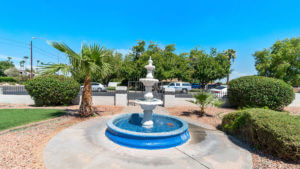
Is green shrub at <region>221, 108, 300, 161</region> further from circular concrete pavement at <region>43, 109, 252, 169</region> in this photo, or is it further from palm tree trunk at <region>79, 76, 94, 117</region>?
palm tree trunk at <region>79, 76, 94, 117</region>

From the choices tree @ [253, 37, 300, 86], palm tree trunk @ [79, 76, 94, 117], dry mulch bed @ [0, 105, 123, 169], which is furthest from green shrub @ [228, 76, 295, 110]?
tree @ [253, 37, 300, 86]

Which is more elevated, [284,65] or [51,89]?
[284,65]

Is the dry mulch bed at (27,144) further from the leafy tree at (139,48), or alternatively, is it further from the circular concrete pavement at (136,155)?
the leafy tree at (139,48)

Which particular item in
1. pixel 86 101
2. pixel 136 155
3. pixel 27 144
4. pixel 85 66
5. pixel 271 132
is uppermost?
pixel 85 66

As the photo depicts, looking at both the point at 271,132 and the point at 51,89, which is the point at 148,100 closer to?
the point at 271,132

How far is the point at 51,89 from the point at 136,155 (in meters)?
9.12

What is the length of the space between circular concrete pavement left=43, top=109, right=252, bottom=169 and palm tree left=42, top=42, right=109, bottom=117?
2.48 meters

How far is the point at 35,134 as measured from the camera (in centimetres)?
522

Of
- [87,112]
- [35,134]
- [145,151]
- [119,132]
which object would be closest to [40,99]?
[87,112]

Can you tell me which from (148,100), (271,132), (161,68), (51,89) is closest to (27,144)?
(148,100)

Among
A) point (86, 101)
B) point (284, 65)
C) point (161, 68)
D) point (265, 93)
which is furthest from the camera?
point (161, 68)

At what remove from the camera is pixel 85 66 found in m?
6.84

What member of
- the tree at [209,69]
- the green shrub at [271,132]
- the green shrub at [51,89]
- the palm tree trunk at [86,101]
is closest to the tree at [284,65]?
the tree at [209,69]

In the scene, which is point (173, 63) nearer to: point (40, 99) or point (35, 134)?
point (40, 99)
